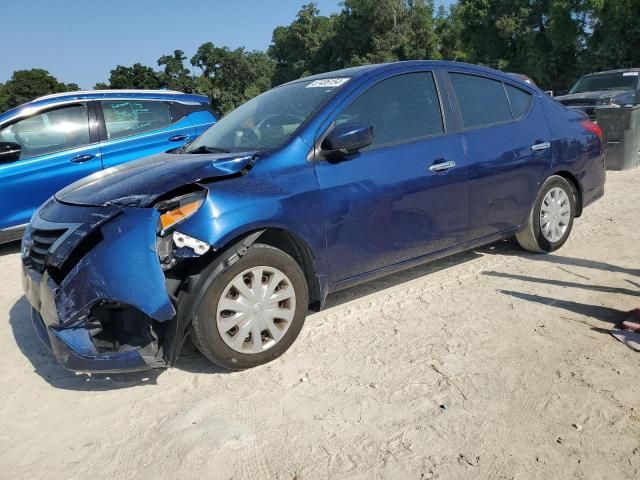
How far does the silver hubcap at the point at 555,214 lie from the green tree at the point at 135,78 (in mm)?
65790

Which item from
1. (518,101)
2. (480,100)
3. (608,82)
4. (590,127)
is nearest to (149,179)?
(480,100)

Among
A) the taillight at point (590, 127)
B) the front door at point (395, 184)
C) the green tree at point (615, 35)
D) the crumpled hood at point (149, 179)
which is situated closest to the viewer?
the crumpled hood at point (149, 179)

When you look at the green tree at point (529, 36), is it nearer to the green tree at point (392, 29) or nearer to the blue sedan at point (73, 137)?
the green tree at point (392, 29)

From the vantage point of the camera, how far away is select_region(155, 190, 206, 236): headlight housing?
2926mm

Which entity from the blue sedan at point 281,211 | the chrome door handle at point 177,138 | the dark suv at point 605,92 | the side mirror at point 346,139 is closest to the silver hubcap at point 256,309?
the blue sedan at point 281,211

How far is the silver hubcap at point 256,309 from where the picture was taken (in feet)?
9.99

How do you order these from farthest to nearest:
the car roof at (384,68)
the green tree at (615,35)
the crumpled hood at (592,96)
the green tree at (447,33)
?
the green tree at (447,33) → the green tree at (615,35) → the crumpled hood at (592,96) → the car roof at (384,68)

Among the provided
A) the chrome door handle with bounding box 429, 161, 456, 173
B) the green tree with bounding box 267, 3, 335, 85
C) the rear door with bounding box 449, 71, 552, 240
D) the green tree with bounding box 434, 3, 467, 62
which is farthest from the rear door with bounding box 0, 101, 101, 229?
the green tree with bounding box 267, 3, 335, 85

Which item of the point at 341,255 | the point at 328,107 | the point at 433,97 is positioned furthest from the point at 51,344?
the point at 433,97

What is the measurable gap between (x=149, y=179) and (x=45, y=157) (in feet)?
11.8

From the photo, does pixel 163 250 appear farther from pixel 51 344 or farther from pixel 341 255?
pixel 341 255

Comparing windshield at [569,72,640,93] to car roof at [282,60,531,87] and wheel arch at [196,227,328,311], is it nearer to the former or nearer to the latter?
car roof at [282,60,531,87]

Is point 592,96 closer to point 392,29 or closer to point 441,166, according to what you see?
point 441,166

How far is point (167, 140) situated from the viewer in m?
6.78
